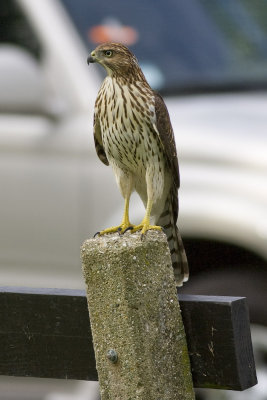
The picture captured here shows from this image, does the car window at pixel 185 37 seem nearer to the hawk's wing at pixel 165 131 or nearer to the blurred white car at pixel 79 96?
the blurred white car at pixel 79 96

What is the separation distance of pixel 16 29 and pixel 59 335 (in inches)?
125

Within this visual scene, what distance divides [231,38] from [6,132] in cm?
120

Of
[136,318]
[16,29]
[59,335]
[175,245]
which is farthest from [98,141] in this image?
[16,29]

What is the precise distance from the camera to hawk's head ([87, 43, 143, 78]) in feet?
10.8

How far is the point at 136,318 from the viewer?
2193 millimetres

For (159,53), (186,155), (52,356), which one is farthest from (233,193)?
(52,356)

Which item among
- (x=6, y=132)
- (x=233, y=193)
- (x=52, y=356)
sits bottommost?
(x=52, y=356)

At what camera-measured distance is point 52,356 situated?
2547 mm

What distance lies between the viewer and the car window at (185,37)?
5.12 m

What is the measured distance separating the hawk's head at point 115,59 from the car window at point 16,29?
204 cm

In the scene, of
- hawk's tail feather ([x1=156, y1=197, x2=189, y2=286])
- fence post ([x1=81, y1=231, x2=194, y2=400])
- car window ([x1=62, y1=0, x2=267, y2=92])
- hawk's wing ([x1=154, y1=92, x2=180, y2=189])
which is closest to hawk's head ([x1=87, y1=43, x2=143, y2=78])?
hawk's wing ([x1=154, y1=92, x2=180, y2=189])

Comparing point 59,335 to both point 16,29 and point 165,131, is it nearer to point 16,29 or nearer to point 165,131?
point 165,131

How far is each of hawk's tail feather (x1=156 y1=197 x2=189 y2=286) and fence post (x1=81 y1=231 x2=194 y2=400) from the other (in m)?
1.07

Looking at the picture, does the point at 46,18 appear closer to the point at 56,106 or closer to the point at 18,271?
the point at 56,106
